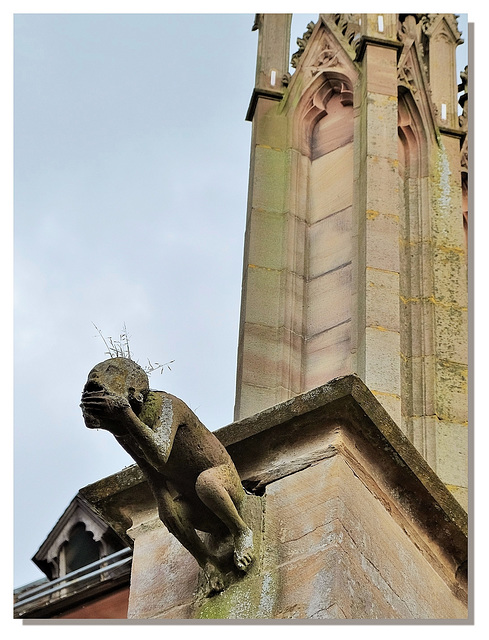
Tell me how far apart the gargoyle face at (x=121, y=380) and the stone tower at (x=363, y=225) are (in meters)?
2.24

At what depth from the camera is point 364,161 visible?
9969 mm

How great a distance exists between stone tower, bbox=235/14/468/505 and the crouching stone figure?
177 cm

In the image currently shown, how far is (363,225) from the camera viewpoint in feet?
31.7

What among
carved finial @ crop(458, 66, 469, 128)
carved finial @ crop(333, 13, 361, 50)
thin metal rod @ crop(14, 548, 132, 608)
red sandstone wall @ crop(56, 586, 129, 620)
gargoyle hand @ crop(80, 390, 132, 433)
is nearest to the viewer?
gargoyle hand @ crop(80, 390, 132, 433)

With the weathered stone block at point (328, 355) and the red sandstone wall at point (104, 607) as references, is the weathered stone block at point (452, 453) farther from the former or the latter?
the red sandstone wall at point (104, 607)

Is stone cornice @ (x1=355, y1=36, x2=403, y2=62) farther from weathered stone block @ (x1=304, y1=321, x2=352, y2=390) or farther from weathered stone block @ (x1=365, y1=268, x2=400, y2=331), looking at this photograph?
weathered stone block @ (x1=304, y1=321, x2=352, y2=390)

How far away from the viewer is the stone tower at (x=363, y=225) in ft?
30.3

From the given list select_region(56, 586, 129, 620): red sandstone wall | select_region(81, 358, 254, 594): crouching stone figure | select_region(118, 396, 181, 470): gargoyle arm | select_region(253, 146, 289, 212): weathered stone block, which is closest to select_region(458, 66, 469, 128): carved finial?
select_region(253, 146, 289, 212): weathered stone block

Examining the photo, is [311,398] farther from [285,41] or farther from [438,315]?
[285,41]

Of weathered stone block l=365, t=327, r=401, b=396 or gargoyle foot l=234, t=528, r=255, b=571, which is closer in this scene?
gargoyle foot l=234, t=528, r=255, b=571

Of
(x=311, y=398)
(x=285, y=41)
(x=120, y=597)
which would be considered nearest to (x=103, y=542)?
(x=120, y=597)

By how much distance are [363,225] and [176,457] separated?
295 cm

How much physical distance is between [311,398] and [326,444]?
211 mm

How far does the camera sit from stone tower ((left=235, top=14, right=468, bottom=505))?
923 cm
